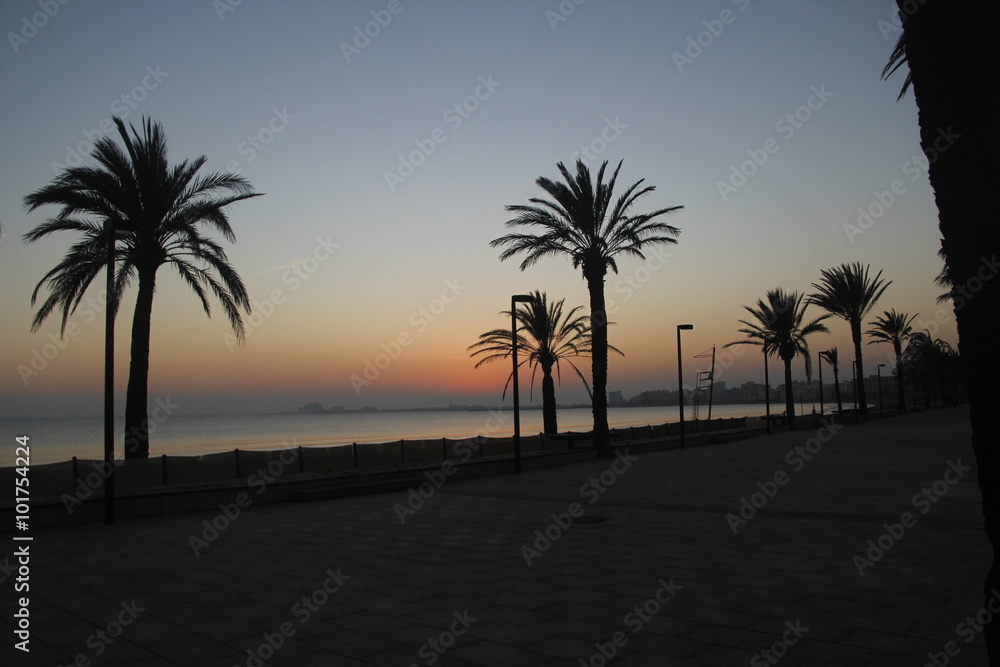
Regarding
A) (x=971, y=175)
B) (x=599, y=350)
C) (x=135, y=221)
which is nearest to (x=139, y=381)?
(x=135, y=221)

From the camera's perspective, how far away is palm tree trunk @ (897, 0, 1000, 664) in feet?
11.8

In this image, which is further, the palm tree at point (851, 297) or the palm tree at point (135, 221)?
the palm tree at point (851, 297)

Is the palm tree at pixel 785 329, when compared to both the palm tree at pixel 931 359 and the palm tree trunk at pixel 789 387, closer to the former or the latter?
the palm tree trunk at pixel 789 387

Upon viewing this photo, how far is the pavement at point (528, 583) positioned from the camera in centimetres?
564

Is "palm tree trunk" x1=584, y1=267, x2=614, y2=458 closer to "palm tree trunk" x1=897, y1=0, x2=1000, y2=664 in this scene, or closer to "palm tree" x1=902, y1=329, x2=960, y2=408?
"palm tree trunk" x1=897, y1=0, x2=1000, y2=664

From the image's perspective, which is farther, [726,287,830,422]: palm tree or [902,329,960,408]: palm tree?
[902,329,960,408]: palm tree

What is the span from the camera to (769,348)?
49656 mm

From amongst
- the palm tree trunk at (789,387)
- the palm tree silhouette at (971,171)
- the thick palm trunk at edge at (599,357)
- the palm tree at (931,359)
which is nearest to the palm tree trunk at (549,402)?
the thick palm trunk at edge at (599,357)

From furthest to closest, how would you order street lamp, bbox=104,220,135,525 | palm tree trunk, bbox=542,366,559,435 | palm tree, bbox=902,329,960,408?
palm tree, bbox=902,329,960,408 → palm tree trunk, bbox=542,366,559,435 → street lamp, bbox=104,220,135,525

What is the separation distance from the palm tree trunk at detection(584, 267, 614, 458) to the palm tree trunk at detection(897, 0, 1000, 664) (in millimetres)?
22175

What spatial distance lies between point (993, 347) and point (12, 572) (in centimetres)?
1039

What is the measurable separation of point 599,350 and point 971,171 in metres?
22.9

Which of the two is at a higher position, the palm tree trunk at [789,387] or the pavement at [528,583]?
the palm tree trunk at [789,387]

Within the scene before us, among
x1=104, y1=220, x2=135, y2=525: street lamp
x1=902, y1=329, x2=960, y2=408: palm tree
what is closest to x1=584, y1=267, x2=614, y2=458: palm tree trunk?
x1=104, y1=220, x2=135, y2=525: street lamp
